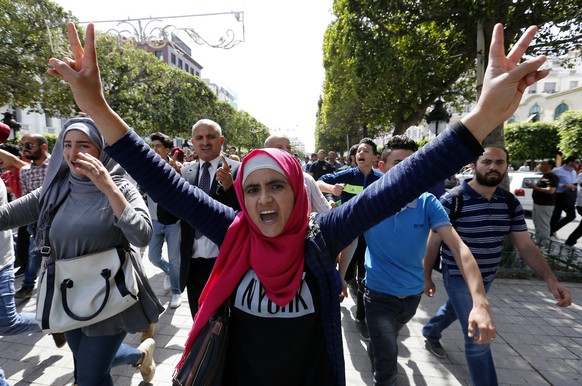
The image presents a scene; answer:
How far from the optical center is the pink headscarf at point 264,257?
Answer: 4.49 feet

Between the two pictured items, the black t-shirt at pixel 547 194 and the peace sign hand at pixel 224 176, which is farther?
the black t-shirt at pixel 547 194

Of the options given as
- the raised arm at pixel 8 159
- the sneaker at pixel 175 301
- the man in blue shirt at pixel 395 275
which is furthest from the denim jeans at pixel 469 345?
the raised arm at pixel 8 159

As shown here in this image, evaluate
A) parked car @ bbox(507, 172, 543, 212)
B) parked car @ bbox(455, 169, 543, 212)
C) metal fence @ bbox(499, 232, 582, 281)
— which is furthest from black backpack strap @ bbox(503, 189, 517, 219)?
parked car @ bbox(507, 172, 543, 212)

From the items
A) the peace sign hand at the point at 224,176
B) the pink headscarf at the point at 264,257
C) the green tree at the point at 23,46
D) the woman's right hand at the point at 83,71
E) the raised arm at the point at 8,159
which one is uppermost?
the green tree at the point at 23,46

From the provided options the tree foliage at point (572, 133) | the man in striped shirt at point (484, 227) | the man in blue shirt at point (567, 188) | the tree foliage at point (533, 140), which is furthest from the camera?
the tree foliage at point (533, 140)

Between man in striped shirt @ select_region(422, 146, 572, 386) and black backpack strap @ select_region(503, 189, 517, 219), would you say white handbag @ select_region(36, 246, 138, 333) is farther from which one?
black backpack strap @ select_region(503, 189, 517, 219)

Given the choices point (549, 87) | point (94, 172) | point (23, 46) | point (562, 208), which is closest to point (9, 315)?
point (94, 172)

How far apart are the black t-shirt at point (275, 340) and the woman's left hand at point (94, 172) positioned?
92cm

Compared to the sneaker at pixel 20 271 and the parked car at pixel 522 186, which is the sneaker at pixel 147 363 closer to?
the sneaker at pixel 20 271

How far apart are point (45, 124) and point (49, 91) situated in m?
30.4

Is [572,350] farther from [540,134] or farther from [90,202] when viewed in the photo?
[540,134]

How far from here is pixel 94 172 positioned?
1.63 meters

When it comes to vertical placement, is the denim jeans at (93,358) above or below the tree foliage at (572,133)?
below

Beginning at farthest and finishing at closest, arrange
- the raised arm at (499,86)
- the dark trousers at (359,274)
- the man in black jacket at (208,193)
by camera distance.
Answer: the dark trousers at (359,274) → the man in black jacket at (208,193) → the raised arm at (499,86)
